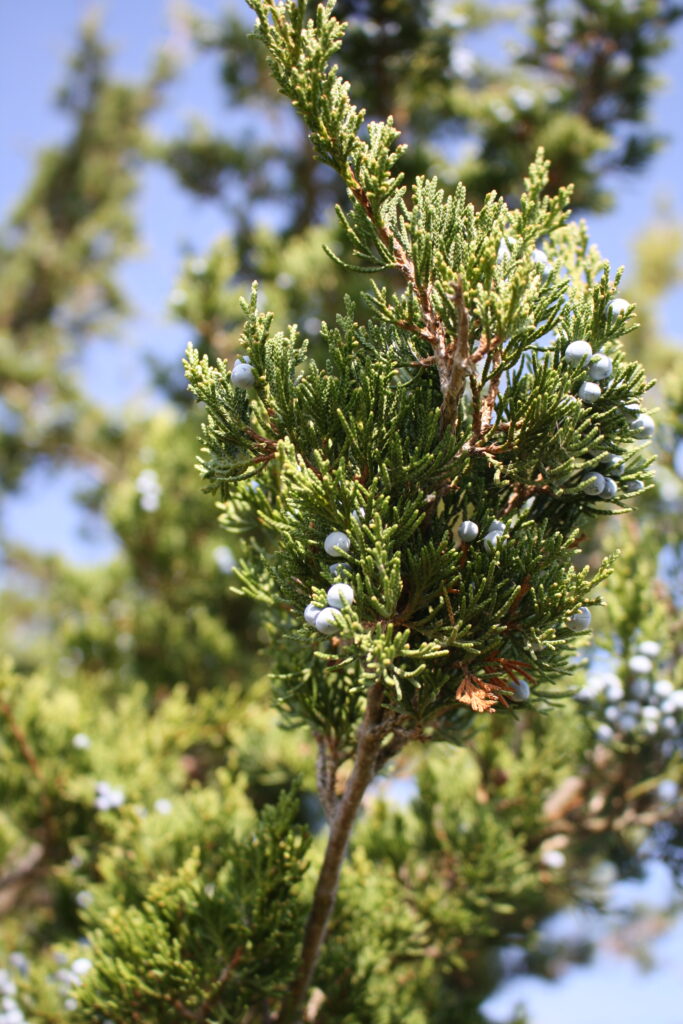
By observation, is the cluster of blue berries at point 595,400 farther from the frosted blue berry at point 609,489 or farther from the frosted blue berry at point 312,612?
the frosted blue berry at point 312,612

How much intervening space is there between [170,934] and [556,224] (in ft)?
6.05

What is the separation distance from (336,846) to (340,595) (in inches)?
28.7

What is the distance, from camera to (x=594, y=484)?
1.53m

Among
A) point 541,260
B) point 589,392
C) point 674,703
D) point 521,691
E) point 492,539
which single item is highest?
point 541,260

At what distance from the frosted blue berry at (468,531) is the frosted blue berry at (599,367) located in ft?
1.18

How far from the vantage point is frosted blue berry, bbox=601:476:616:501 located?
153 cm

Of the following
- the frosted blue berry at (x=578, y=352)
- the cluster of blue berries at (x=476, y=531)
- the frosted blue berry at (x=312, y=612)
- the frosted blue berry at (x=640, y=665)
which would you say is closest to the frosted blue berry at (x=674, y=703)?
the frosted blue berry at (x=640, y=665)

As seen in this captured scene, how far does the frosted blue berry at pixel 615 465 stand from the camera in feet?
5.08

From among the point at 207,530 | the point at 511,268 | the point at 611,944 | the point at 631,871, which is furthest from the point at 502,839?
the point at 611,944

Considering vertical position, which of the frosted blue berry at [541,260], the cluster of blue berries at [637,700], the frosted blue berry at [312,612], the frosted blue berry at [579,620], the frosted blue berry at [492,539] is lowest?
the frosted blue berry at [312,612]

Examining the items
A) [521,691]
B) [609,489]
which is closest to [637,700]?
[521,691]

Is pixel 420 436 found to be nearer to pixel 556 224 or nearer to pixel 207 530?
pixel 556 224

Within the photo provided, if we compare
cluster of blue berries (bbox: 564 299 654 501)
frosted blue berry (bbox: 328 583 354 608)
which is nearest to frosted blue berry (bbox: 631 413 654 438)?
cluster of blue berries (bbox: 564 299 654 501)

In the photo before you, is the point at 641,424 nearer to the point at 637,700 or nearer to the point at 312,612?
the point at 312,612
